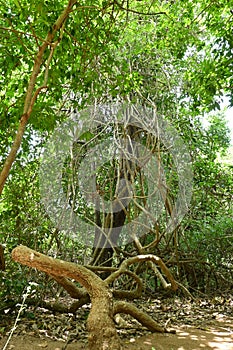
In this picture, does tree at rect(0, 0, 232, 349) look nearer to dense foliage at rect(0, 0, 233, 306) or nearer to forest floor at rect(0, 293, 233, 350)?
dense foliage at rect(0, 0, 233, 306)

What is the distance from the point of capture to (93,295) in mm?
2479

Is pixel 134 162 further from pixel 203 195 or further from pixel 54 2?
pixel 54 2

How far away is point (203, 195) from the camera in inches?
248

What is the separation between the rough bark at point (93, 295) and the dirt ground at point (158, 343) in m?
0.42

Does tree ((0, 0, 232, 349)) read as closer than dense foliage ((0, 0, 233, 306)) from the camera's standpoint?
Yes

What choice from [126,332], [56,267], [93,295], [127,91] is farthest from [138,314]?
[127,91]

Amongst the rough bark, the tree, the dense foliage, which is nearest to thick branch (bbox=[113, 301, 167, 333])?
the tree

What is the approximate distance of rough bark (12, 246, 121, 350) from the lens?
2.18 meters

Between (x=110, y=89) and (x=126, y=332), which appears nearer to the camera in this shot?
(x=126, y=332)

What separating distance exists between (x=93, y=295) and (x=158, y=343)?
71cm

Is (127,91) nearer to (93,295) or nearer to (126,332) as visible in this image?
(93,295)

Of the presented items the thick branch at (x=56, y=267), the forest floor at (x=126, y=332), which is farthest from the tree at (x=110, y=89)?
the forest floor at (x=126, y=332)

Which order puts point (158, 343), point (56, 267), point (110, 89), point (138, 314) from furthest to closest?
point (110, 89) < point (138, 314) < point (158, 343) < point (56, 267)

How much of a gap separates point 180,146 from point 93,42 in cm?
312
